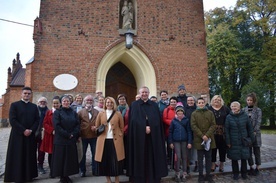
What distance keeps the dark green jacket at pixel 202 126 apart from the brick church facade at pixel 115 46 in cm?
459

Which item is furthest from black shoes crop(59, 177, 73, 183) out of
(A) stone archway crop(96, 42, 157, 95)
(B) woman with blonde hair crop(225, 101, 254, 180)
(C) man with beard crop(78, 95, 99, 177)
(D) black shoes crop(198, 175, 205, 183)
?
(A) stone archway crop(96, 42, 157, 95)

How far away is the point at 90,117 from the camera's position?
5.11 metres

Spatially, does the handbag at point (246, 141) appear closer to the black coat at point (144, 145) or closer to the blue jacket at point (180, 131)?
the blue jacket at point (180, 131)

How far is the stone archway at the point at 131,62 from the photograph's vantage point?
9164mm

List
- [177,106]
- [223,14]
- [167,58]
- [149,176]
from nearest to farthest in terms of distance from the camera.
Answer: [149,176]
[177,106]
[167,58]
[223,14]

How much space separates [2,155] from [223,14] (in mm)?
22774

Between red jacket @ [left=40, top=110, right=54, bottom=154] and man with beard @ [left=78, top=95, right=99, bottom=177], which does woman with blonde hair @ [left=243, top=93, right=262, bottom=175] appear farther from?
red jacket @ [left=40, top=110, right=54, bottom=154]

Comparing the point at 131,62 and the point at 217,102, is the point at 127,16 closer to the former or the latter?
the point at 131,62

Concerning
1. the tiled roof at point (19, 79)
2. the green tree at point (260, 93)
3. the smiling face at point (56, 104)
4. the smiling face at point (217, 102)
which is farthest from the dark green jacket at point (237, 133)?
the tiled roof at point (19, 79)

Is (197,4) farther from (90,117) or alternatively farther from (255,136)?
(90,117)

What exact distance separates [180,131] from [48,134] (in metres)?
2.86

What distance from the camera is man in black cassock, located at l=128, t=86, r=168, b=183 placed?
4.37 metres

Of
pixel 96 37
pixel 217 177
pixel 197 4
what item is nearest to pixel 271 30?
pixel 197 4

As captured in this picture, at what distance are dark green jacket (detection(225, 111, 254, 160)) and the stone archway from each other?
464cm
